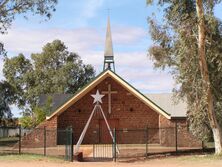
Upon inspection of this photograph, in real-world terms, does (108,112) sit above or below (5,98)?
below

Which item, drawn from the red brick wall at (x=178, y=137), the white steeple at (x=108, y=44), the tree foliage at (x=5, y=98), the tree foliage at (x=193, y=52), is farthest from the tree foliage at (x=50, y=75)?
the tree foliage at (x=193, y=52)

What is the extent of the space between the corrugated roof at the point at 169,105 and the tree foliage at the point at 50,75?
2557cm

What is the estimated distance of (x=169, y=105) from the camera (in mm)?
53375

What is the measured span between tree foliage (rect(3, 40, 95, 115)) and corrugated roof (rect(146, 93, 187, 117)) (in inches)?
1007

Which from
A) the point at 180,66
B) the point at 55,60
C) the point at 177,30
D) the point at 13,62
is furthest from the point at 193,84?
the point at 13,62

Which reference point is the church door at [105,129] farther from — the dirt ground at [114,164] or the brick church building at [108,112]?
the dirt ground at [114,164]

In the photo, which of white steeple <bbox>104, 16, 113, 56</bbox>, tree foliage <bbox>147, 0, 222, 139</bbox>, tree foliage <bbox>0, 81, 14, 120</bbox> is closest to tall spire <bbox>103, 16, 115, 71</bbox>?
white steeple <bbox>104, 16, 113, 56</bbox>

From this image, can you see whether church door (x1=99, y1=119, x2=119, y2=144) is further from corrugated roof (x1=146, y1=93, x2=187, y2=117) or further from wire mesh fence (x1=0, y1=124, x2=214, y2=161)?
corrugated roof (x1=146, y1=93, x2=187, y2=117)

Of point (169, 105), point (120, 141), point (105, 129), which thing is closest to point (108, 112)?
point (105, 129)

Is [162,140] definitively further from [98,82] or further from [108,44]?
[108,44]

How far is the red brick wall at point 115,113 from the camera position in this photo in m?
42.2

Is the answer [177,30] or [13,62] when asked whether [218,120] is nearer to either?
[177,30]

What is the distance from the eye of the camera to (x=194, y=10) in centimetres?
2806

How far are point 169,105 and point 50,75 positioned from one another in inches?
1219
